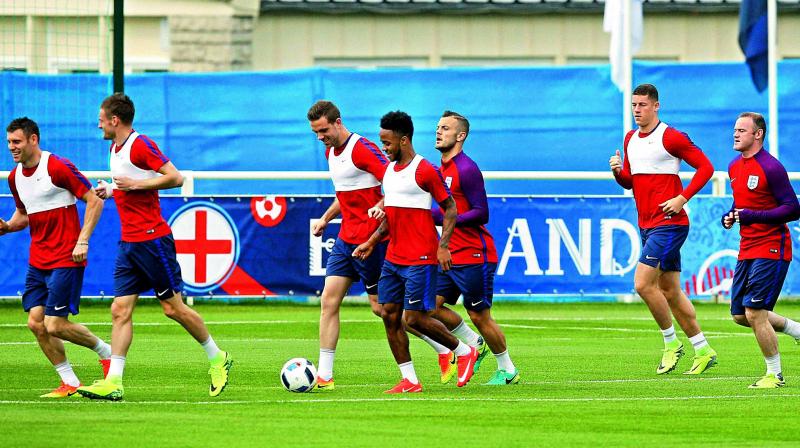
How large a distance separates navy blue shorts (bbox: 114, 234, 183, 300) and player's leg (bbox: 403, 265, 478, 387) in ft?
5.62

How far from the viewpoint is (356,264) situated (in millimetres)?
12984

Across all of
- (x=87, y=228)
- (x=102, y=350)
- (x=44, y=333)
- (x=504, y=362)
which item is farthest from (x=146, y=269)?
(x=504, y=362)

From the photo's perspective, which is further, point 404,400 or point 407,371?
point 407,371

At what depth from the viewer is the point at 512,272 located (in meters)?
21.7

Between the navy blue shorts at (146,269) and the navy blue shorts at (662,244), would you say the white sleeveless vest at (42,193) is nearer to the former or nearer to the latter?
the navy blue shorts at (146,269)

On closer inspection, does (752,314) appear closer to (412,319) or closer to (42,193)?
(412,319)

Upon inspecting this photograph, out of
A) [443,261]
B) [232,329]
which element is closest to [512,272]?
[232,329]

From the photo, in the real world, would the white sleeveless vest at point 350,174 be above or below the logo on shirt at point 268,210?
above

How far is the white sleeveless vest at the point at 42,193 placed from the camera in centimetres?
1259

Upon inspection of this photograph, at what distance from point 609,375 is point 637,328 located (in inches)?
207

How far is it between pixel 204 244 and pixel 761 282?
9.87 metres

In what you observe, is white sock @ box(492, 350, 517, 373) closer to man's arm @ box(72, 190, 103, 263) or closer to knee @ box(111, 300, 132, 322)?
knee @ box(111, 300, 132, 322)

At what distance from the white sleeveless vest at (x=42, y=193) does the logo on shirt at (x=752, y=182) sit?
16.8ft

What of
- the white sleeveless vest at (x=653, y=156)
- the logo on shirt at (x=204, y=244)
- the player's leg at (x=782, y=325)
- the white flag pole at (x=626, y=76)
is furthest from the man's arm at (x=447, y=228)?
the white flag pole at (x=626, y=76)
